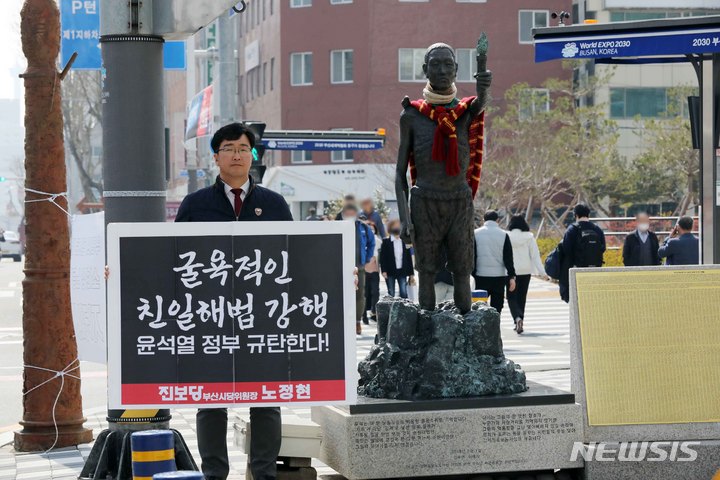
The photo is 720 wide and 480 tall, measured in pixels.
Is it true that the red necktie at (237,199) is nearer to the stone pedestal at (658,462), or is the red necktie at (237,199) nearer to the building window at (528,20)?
the stone pedestal at (658,462)

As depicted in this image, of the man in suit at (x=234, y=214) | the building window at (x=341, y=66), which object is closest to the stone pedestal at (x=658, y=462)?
the man in suit at (x=234, y=214)

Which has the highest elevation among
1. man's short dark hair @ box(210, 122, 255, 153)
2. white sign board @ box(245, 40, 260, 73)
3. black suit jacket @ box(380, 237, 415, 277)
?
white sign board @ box(245, 40, 260, 73)

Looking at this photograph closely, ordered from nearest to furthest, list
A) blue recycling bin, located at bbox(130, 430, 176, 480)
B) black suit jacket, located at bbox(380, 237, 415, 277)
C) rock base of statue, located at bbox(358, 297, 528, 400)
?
blue recycling bin, located at bbox(130, 430, 176, 480) → rock base of statue, located at bbox(358, 297, 528, 400) → black suit jacket, located at bbox(380, 237, 415, 277)

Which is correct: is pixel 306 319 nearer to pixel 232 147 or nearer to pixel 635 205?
pixel 232 147

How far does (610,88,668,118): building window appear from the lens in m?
60.7

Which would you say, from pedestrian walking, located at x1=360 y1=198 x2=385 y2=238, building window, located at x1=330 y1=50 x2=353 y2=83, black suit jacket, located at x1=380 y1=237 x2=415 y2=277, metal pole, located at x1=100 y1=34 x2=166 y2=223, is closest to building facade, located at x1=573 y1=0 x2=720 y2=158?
building window, located at x1=330 y1=50 x2=353 y2=83

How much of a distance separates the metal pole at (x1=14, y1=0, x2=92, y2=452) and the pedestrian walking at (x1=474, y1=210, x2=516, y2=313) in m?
9.08

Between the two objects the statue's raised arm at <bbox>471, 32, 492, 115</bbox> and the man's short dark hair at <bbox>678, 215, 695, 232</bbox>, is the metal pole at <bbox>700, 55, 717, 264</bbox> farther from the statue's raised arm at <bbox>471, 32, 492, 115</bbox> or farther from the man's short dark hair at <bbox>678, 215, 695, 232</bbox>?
the statue's raised arm at <bbox>471, 32, 492, 115</bbox>

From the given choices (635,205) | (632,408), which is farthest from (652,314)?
(635,205)

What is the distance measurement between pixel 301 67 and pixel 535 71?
10.8 metres

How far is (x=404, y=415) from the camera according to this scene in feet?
24.7

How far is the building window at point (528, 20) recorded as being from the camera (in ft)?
202

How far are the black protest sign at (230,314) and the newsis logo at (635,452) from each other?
1.77m

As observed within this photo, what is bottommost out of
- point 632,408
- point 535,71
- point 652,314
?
point 632,408
